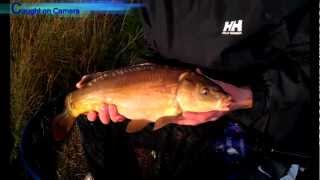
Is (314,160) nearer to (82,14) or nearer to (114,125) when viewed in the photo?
(114,125)

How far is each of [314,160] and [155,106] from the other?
1.52 feet

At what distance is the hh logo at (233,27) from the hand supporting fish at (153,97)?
0.54 feet

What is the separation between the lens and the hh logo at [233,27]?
186 centimetres

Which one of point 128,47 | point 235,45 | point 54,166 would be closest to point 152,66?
point 235,45

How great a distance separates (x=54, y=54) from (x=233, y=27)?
3.58 feet

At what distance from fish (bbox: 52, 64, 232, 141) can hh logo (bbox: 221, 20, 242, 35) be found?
20 centimetres

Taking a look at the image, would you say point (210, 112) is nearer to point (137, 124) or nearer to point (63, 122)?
point (137, 124)

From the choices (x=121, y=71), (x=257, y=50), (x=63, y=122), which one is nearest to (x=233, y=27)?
(x=257, y=50)

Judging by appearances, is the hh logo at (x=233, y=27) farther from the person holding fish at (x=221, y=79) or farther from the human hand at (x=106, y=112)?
the human hand at (x=106, y=112)

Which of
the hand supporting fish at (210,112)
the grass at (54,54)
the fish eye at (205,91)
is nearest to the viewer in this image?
the fish eye at (205,91)

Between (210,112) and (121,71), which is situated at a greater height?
(121,71)

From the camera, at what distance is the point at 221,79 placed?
6.32 ft

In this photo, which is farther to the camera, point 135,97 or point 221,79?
point 221,79

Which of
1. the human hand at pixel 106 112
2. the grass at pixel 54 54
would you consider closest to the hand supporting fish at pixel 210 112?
the human hand at pixel 106 112
